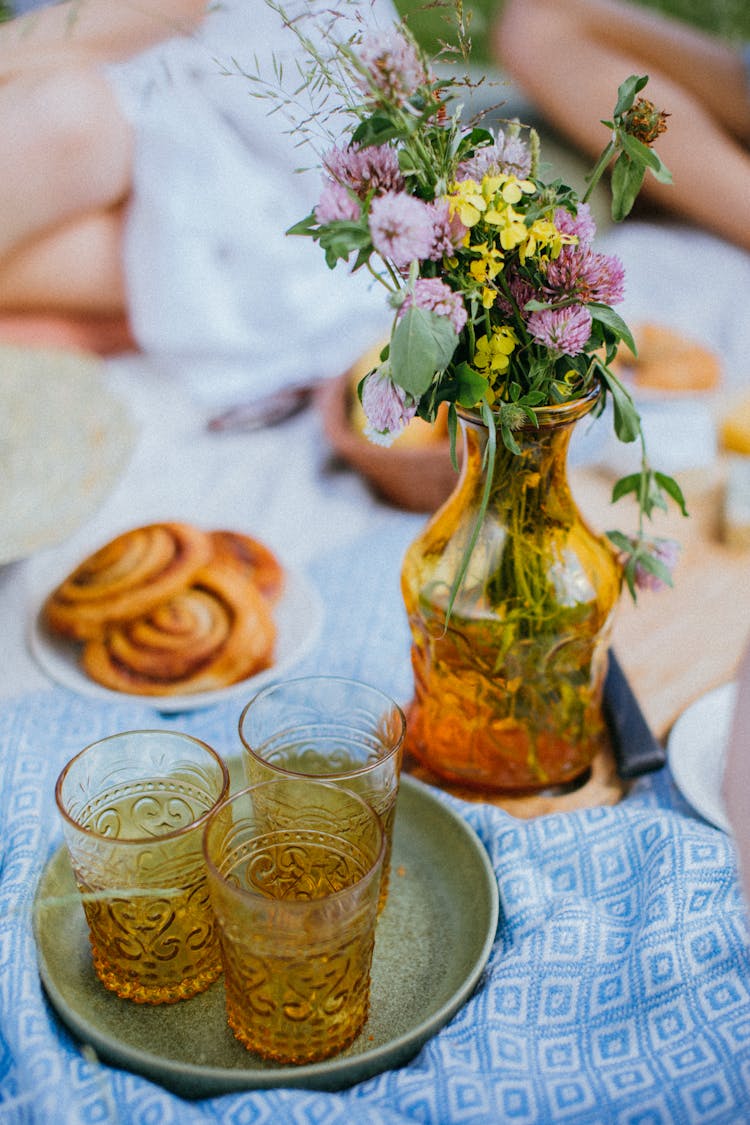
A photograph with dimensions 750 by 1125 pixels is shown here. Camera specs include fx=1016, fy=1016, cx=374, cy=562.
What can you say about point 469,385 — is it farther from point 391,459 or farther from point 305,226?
point 391,459

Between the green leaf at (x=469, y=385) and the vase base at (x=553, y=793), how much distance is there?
0.93ft

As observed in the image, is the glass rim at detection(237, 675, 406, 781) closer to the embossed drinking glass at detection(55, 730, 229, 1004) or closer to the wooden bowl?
the embossed drinking glass at detection(55, 730, 229, 1004)

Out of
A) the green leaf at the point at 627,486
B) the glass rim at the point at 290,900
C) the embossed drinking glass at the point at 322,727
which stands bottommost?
the embossed drinking glass at the point at 322,727

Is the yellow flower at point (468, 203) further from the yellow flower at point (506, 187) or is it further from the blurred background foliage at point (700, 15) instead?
the blurred background foliage at point (700, 15)

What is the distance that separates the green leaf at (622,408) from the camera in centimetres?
52

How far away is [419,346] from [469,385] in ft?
Result: 0.19

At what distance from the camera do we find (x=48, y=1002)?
0.49m

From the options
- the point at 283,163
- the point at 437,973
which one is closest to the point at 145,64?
the point at 283,163

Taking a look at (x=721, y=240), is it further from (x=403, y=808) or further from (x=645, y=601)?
(x=403, y=808)

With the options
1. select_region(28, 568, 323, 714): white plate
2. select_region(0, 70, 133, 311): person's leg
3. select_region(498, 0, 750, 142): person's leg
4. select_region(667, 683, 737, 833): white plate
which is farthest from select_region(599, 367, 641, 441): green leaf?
select_region(498, 0, 750, 142): person's leg

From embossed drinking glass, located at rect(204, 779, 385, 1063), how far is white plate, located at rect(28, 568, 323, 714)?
254mm

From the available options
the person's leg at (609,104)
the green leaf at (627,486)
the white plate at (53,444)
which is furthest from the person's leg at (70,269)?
the green leaf at (627,486)

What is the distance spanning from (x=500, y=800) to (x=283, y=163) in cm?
92

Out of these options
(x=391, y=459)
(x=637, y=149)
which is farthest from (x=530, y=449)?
(x=391, y=459)
